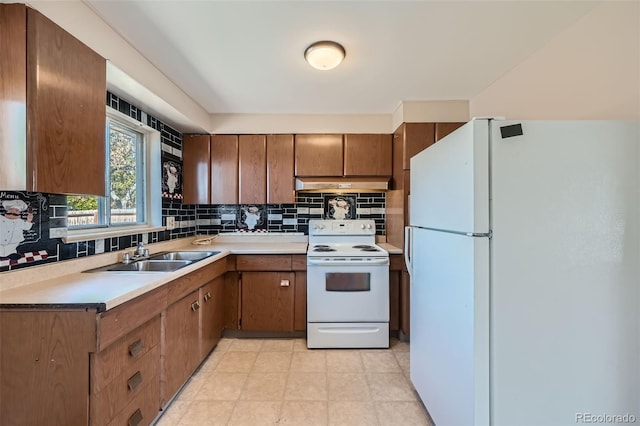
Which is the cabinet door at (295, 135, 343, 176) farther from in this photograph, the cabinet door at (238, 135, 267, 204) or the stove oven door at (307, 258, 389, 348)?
the stove oven door at (307, 258, 389, 348)

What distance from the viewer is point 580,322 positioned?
42.6 inches

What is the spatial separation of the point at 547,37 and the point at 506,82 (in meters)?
0.43

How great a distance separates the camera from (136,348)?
4.45 feet

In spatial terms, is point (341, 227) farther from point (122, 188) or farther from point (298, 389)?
point (122, 188)

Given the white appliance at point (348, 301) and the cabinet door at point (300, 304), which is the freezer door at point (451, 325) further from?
the cabinet door at point (300, 304)

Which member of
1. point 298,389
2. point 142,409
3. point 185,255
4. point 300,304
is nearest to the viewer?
point 142,409

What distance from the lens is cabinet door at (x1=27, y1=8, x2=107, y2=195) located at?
1111mm

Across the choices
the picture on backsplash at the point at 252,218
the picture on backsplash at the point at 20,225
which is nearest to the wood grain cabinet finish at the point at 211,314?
the picture on backsplash at the point at 252,218

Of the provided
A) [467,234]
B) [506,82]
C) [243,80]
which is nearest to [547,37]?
[506,82]

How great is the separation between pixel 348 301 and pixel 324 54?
1.95 m

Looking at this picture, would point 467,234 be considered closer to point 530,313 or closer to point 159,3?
point 530,313

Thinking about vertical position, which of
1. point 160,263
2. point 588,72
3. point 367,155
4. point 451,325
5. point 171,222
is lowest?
point 451,325

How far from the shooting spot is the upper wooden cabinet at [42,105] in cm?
109

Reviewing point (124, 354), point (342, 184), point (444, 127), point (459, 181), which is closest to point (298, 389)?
point (124, 354)
